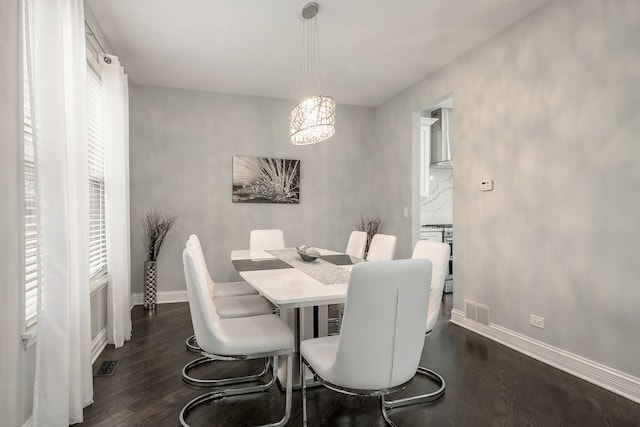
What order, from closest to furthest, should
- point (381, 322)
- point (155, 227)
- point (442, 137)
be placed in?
point (381, 322)
point (155, 227)
point (442, 137)

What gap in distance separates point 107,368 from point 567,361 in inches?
129

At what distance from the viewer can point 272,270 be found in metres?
2.58

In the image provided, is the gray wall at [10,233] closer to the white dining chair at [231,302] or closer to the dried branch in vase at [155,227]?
the white dining chair at [231,302]

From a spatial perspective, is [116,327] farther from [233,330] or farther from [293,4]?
[293,4]

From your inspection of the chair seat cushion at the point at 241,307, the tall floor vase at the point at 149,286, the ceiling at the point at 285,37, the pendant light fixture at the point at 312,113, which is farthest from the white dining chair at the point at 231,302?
the ceiling at the point at 285,37

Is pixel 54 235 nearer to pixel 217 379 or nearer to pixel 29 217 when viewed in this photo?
pixel 29 217

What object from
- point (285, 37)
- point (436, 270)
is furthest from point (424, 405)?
point (285, 37)

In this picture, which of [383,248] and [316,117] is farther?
[383,248]

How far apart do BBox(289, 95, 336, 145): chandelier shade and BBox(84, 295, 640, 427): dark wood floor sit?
1.83 metres

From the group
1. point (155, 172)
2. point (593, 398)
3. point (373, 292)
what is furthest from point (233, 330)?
point (155, 172)

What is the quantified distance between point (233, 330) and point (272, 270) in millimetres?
585

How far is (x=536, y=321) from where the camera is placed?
3006 millimetres

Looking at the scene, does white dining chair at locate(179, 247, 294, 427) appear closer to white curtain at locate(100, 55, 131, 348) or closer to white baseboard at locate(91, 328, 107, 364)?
white baseboard at locate(91, 328, 107, 364)

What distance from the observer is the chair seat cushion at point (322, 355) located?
164cm
